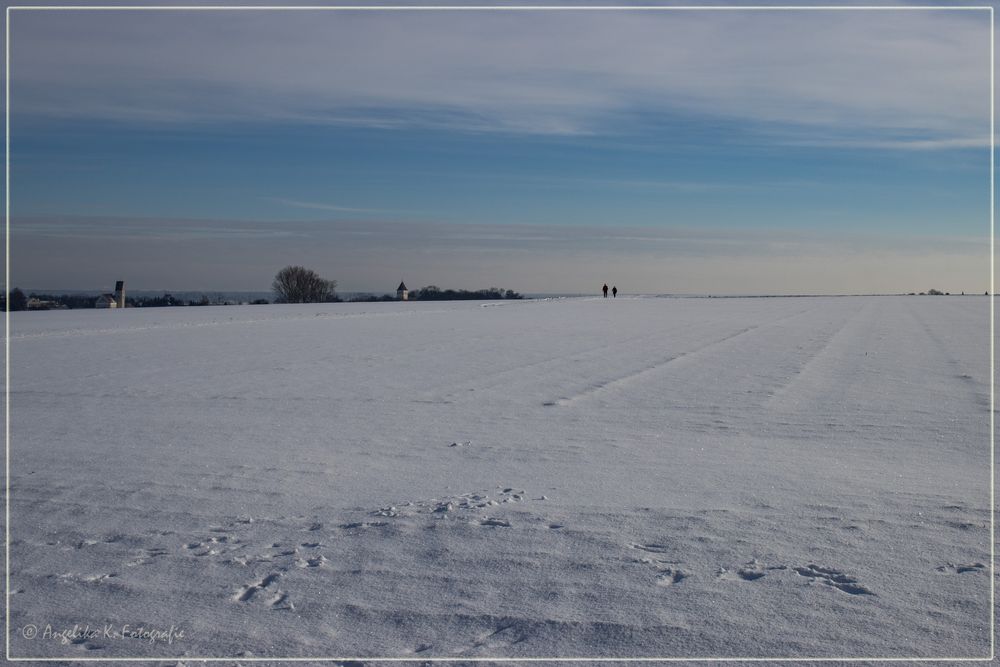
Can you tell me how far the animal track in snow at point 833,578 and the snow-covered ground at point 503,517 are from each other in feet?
0.06

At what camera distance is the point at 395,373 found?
33.0ft

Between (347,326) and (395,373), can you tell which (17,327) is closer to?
(347,326)

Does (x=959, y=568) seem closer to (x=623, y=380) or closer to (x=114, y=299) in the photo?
(x=623, y=380)

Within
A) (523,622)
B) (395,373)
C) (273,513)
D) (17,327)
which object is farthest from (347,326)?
(523,622)

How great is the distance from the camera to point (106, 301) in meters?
33.2

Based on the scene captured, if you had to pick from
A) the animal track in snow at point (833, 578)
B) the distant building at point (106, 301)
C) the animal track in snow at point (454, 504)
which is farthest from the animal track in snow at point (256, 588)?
the distant building at point (106, 301)

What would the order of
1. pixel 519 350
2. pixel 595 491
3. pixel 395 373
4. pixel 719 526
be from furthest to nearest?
pixel 519 350 < pixel 395 373 < pixel 595 491 < pixel 719 526

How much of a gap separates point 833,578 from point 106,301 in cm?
3420

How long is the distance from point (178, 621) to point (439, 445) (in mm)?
2834

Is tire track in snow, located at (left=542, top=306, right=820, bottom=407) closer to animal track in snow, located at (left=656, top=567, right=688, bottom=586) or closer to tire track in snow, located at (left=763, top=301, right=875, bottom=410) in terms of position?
tire track in snow, located at (left=763, top=301, right=875, bottom=410)

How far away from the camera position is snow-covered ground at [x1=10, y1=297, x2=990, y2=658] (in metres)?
3.15

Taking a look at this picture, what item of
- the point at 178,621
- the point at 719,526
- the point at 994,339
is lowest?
the point at 178,621

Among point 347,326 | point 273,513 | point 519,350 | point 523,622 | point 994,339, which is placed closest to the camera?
point 523,622

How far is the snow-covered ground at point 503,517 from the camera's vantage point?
10.3 ft
